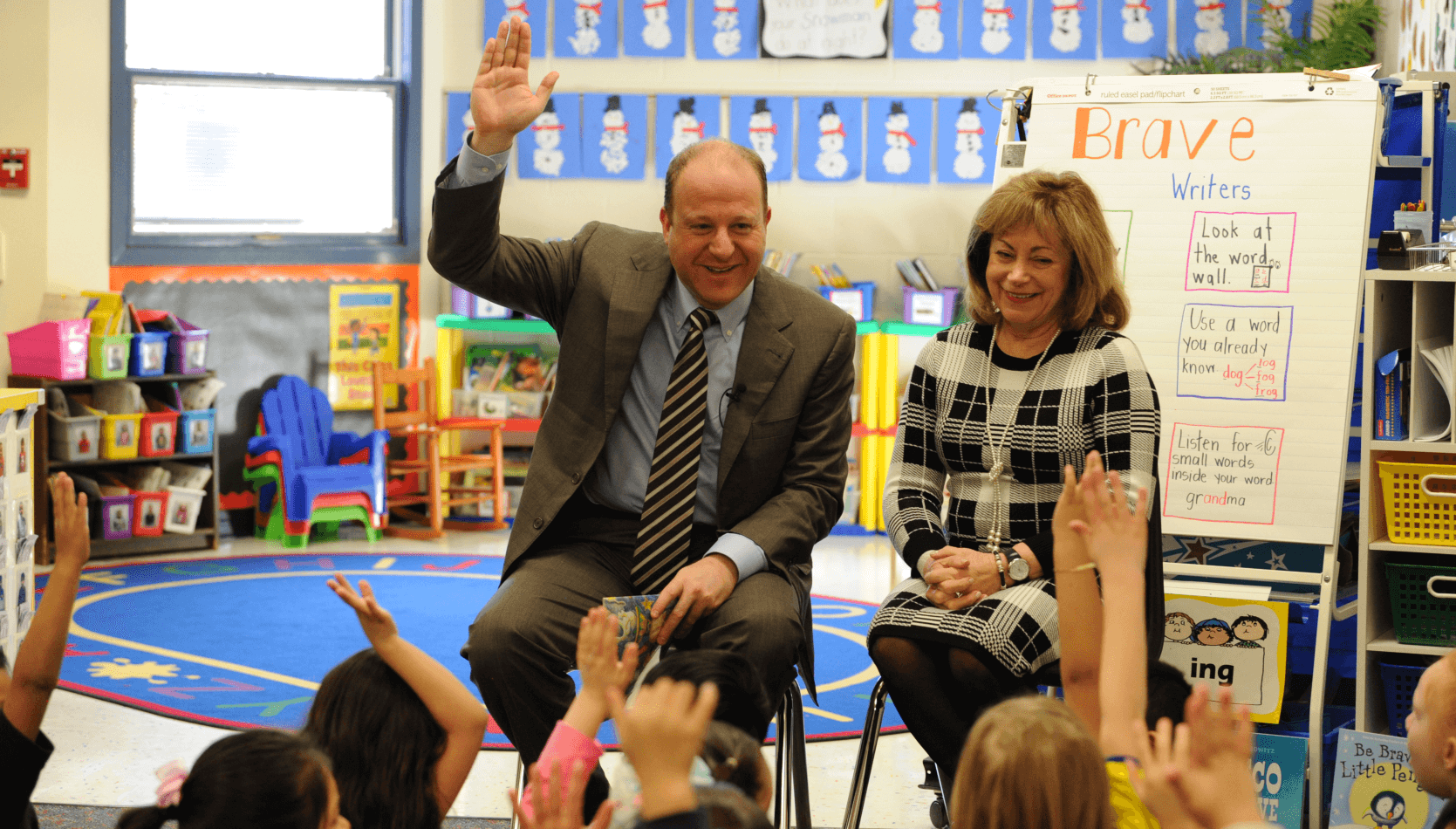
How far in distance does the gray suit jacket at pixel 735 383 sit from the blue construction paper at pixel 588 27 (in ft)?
13.3

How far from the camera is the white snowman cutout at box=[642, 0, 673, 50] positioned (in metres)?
6.09

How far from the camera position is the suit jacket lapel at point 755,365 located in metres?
2.19

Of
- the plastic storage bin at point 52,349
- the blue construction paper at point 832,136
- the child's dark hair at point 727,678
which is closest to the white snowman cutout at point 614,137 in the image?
the blue construction paper at point 832,136

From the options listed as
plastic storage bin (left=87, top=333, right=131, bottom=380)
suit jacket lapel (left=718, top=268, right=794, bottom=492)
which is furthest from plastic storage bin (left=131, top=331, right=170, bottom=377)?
suit jacket lapel (left=718, top=268, right=794, bottom=492)

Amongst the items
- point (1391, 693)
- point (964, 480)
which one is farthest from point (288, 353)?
point (1391, 693)

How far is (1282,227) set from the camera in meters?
2.70

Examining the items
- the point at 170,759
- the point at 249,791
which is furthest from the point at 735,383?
the point at 170,759

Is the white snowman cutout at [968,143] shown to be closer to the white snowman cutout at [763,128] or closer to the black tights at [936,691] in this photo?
the white snowman cutout at [763,128]

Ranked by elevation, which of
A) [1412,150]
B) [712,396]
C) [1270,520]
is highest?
[1412,150]

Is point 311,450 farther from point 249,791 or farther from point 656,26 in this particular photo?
point 249,791

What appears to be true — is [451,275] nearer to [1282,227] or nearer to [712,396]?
[712,396]

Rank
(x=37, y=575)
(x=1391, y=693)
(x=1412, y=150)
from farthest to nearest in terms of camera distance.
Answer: (x=37, y=575)
(x=1412, y=150)
(x=1391, y=693)

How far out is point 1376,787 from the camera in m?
2.36

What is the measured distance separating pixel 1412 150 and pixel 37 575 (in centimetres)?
469
